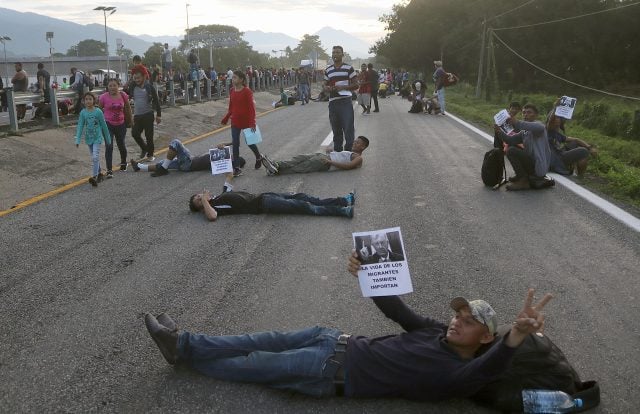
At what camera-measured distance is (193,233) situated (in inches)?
267

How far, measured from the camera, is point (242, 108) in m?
10.7

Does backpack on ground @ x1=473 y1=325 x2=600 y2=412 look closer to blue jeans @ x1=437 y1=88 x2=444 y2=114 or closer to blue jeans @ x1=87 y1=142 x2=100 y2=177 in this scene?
blue jeans @ x1=87 y1=142 x2=100 y2=177

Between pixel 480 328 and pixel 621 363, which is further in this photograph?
pixel 621 363

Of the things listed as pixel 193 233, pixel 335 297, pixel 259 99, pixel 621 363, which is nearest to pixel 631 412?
pixel 621 363

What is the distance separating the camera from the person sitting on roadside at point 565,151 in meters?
9.62

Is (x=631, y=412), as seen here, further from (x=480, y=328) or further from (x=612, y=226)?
(x=612, y=226)

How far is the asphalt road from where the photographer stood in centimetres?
358

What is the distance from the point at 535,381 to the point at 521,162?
5.93 m

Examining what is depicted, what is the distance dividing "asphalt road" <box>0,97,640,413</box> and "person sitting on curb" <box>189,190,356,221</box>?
0.12m

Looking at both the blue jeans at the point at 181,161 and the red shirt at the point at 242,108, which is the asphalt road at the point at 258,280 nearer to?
the blue jeans at the point at 181,161

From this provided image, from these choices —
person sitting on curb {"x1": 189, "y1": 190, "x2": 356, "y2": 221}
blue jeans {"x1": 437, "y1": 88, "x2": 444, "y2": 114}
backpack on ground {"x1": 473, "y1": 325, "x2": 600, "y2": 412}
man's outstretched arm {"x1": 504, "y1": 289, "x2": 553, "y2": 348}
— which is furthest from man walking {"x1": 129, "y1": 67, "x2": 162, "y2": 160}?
blue jeans {"x1": 437, "y1": 88, "x2": 444, "y2": 114}

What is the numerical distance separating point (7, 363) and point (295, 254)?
9.27ft

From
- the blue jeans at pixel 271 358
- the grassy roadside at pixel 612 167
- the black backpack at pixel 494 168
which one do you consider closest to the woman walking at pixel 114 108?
the black backpack at pixel 494 168

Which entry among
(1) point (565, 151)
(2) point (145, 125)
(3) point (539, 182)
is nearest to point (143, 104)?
(2) point (145, 125)
